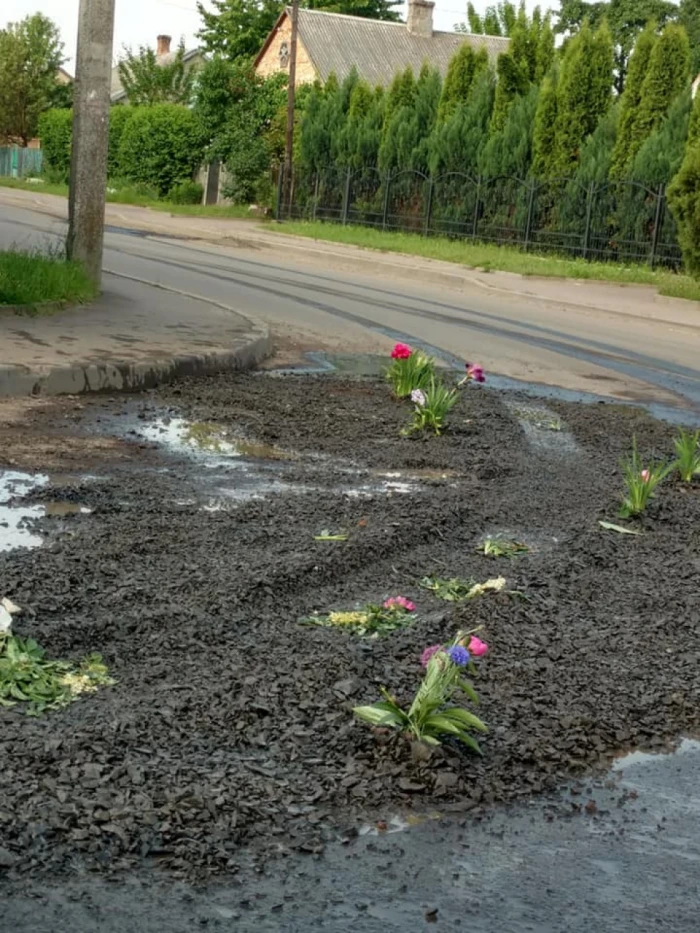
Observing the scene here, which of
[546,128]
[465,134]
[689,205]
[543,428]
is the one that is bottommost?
[543,428]

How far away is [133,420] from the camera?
8.57 metres

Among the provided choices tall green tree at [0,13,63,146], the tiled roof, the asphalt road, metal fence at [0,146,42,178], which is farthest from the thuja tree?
tall green tree at [0,13,63,146]

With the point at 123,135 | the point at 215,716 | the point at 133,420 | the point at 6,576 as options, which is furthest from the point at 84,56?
the point at 123,135

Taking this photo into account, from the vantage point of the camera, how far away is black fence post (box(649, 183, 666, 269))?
87.7 ft

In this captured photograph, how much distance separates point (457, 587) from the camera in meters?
5.07

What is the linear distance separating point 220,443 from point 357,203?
1171 inches

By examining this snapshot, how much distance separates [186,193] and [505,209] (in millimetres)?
21036

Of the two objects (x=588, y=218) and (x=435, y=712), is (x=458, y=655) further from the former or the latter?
(x=588, y=218)

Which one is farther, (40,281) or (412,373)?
(40,281)

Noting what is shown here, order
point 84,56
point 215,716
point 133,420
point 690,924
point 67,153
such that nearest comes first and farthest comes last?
point 690,924 < point 215,716 < point 133,420 < point 84,56 < point 67,153

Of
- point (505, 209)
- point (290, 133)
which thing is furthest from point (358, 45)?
point (505, 209)

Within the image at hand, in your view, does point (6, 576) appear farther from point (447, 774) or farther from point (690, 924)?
point (690, 924)

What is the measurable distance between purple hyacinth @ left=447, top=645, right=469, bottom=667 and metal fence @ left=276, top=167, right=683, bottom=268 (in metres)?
24.4

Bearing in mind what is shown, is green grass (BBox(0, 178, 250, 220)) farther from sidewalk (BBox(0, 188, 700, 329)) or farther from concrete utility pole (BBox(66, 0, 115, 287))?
concrete utility pole (BBox(66, 0, 115, 287))
